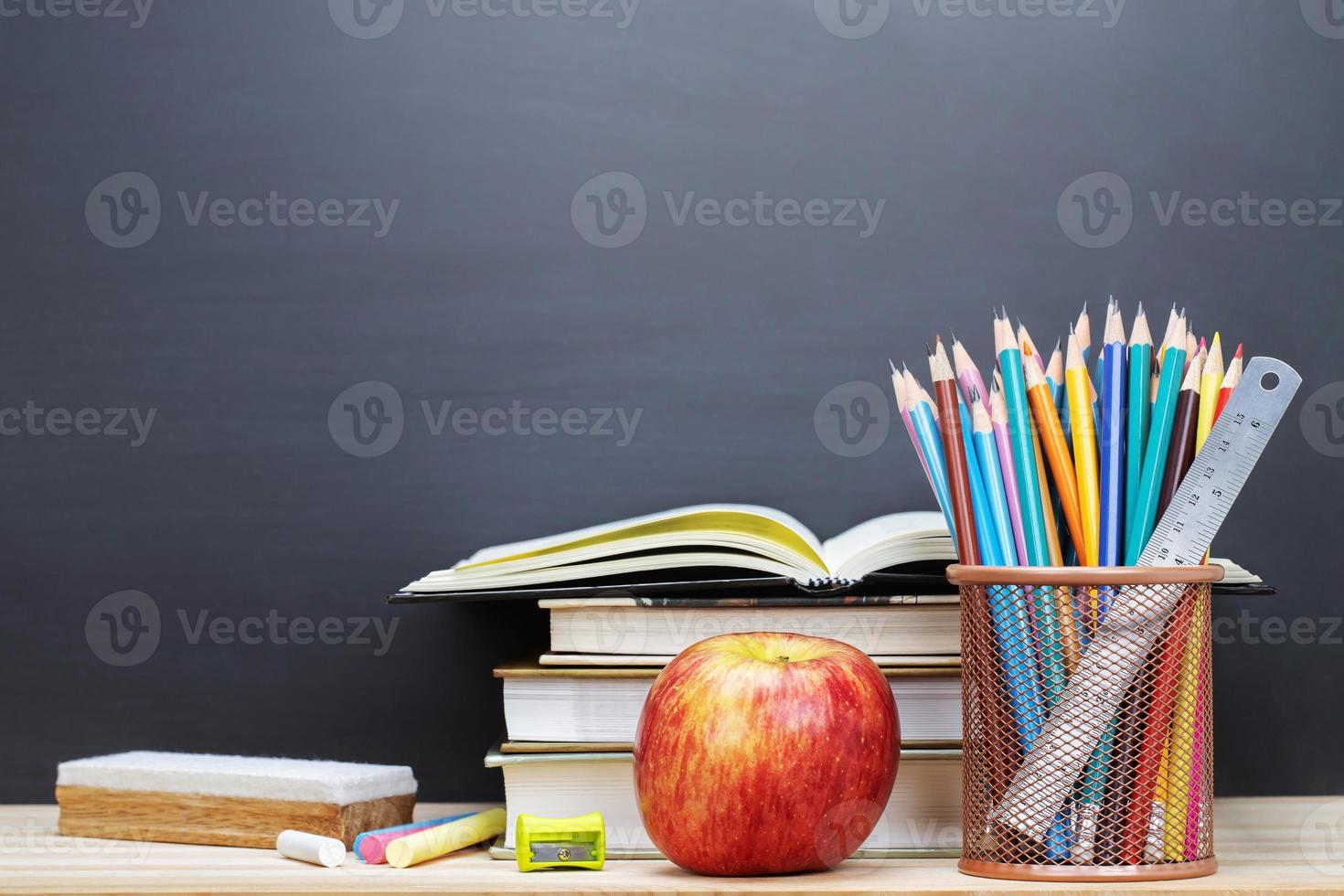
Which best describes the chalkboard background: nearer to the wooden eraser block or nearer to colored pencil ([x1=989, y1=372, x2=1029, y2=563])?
the wooden eraser block

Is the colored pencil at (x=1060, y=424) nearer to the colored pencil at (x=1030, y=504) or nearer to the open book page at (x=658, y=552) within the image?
the colored pencil at (x=1030, y=504)

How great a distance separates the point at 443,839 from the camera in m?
0.80

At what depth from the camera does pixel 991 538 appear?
0.74m

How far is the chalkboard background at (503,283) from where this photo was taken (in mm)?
1083

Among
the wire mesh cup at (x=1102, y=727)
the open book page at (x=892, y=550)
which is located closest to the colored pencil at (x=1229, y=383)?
the wire mesh cup at (x=1102, y=727)

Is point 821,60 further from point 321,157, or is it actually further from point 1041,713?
point 1041,713

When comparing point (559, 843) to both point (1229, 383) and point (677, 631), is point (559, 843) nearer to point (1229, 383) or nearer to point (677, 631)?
point (677, 631)

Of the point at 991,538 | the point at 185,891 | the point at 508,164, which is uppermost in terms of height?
the point at 508,164

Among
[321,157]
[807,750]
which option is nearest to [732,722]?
[807,750]

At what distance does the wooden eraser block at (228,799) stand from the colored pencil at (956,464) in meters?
0.46

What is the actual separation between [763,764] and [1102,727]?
20 cm

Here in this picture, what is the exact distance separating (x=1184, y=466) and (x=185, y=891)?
0.65 m

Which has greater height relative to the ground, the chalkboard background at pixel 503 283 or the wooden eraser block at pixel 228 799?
the chalkboard background at pixel 503 283

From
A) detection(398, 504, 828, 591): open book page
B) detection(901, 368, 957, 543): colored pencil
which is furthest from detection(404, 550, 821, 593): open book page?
detection(901, 368, 957, 543): colored pencil
